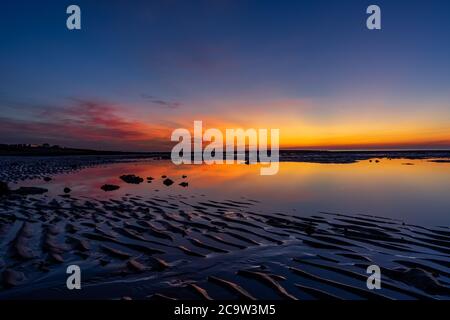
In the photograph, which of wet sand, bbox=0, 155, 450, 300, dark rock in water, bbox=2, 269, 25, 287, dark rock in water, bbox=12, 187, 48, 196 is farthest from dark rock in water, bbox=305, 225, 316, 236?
dark rock in water, bbox=12, 187, 48, 196

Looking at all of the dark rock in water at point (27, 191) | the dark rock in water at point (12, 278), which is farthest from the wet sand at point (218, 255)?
the dark rock in water at point (27, 191)

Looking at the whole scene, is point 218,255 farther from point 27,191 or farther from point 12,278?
point 27,191

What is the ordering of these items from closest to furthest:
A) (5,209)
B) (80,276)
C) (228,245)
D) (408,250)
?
(80,276) → (408,250) → (228,245) → (5,209)

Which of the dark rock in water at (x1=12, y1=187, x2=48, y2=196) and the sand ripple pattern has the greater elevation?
the dark rock in water at (x1=12, y1=187, x2=48, y2=196)

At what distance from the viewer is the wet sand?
20.8 ft

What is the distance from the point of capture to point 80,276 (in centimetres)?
699

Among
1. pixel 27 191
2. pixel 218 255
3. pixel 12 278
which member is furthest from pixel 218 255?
pixel 27 191

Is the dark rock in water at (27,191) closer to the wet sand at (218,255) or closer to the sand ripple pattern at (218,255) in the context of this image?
the wet sand at (218,255)

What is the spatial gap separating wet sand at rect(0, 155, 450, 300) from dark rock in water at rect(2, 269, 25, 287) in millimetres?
19

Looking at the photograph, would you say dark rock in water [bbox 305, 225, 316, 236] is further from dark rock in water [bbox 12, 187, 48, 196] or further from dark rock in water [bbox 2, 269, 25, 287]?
dark rock in water [bbox 12, 187, 48, 196]

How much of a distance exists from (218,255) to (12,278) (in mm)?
4414
